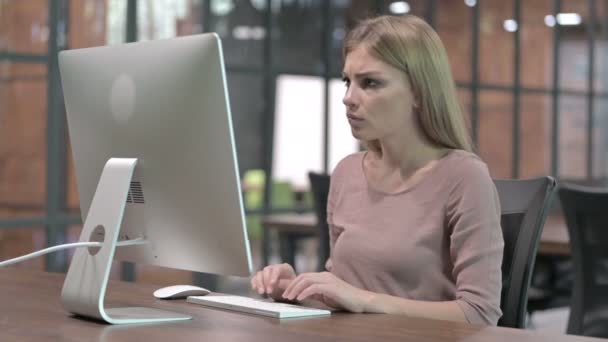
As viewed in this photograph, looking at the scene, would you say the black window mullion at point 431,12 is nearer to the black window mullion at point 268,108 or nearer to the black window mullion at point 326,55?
the black window mullion at point 326,55

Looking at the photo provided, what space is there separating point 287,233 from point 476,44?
11.6 feet

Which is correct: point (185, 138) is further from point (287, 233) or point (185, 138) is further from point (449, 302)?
point (287, 233)

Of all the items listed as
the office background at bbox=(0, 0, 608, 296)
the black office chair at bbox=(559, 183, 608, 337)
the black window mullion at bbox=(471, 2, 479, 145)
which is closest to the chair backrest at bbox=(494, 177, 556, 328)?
the office background at bbox=(0, 0, 608, 296)

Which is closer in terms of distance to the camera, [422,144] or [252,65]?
[422,144]

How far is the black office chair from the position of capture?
302 centimetres

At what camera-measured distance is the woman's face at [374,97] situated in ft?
6.47

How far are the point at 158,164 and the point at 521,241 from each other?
826 mm

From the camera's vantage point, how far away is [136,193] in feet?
5.83

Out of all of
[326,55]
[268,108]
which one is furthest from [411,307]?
[326,55]

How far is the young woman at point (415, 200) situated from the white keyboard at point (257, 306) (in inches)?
1.4

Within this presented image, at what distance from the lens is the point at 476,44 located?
25.0 feet

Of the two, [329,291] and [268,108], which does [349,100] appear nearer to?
[329,291]

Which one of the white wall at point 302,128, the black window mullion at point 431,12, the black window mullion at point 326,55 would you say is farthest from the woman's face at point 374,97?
the black window mullion at point 431,12

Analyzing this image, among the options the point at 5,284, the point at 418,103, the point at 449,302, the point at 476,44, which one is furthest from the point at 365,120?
the point at 476,44
